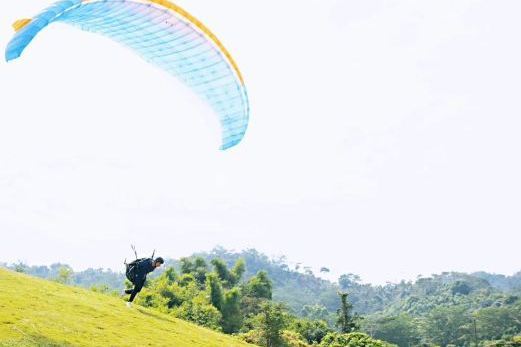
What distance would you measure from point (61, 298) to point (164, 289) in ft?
89.1

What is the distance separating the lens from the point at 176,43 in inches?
412

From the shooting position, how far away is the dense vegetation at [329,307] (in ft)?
125

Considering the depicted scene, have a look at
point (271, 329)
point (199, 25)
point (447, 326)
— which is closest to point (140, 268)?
point (199, 25)

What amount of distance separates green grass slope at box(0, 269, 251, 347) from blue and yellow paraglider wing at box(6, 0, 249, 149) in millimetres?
4707

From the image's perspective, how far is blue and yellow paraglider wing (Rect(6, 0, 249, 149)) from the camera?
9.55 metres

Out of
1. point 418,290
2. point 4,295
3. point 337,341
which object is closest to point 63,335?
point 4,295

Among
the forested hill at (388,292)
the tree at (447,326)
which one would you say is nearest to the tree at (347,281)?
the forested hill at (388,292)

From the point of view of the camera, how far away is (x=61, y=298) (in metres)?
13.9

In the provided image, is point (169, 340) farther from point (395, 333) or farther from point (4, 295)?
point (395, 333)

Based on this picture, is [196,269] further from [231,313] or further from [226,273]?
[231,313]

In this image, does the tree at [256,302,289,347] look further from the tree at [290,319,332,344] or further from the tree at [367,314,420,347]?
the tree at [367,314,420,347]

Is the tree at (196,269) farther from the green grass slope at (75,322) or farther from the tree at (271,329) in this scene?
the green grass slope at (75,322)

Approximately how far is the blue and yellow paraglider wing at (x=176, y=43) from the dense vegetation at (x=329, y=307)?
22633mm

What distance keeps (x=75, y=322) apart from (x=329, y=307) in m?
149
